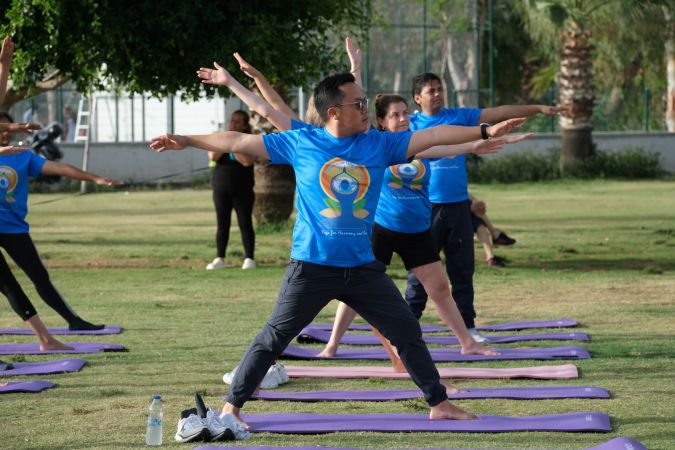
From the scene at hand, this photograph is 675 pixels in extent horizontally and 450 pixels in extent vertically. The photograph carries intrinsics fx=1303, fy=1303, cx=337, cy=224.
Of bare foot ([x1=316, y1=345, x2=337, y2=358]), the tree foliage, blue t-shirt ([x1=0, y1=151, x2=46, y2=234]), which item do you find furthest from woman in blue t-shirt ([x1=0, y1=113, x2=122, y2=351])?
the tree foliage

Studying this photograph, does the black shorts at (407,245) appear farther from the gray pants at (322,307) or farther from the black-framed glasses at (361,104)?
the black-framed glasses at (361,104)

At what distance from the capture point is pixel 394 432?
22.3 feet

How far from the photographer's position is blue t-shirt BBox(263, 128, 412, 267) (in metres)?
6.74

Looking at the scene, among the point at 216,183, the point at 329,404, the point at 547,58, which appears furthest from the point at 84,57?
the point at 547,58

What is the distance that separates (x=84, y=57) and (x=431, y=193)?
6.05m

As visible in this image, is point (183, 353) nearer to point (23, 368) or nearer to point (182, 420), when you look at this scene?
point (23, 368)

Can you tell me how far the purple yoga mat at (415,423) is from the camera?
6.77 m

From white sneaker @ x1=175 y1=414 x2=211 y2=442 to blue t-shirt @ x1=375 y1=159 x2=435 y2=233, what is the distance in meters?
2.67

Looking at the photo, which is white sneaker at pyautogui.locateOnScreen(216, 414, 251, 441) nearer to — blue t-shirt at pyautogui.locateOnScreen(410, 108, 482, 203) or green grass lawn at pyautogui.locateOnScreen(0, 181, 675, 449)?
green grass lawn at pyautogui.locateOnScreen(0, 181, 675, 449)

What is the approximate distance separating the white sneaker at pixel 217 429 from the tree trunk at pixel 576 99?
29.0m

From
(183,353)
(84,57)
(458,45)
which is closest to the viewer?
(183,353)

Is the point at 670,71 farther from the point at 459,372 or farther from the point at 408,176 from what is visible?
the point at 459,372

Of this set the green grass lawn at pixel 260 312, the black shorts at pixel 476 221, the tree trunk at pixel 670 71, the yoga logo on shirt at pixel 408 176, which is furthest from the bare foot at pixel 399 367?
the tree trunk at pixel 670 71

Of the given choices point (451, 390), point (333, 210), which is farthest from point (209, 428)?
point (451, 390)
